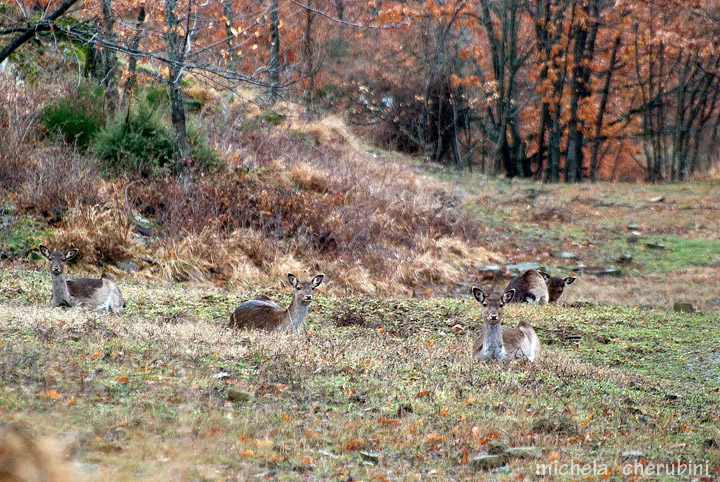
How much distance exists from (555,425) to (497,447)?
85 centimetres

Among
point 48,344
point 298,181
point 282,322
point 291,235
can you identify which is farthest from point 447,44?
point 48,344

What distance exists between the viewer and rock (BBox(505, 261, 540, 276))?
18.6 m

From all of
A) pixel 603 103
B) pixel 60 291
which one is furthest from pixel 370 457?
pixel 603 103

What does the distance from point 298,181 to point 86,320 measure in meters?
11.1

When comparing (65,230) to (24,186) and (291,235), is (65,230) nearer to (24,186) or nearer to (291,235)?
(24,186)

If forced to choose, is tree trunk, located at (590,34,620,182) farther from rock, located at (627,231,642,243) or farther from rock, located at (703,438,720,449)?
rock, located at (703,438,720,449)

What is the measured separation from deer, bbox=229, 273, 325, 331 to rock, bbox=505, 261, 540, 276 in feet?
27.7

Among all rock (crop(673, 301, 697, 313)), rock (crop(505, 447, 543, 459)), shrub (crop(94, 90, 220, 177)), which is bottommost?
rock (crop(673, 301, 697, 313))

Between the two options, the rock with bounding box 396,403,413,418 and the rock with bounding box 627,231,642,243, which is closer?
the rock with bounding box 396,403,413,418

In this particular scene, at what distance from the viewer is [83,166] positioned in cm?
1703

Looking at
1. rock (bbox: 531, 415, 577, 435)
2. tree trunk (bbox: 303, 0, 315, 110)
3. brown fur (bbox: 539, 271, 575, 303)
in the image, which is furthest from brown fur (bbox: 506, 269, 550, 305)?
tree trunk (bbox: 303, 0, 315, 110)

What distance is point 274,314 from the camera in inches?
→ 428

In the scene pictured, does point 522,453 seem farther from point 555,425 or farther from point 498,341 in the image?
point 498,341

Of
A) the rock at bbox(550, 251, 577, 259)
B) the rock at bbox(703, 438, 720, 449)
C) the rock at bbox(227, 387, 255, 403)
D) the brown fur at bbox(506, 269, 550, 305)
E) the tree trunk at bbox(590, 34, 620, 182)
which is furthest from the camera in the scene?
the tree trunk at bbox(590, 34, 620, 182)
